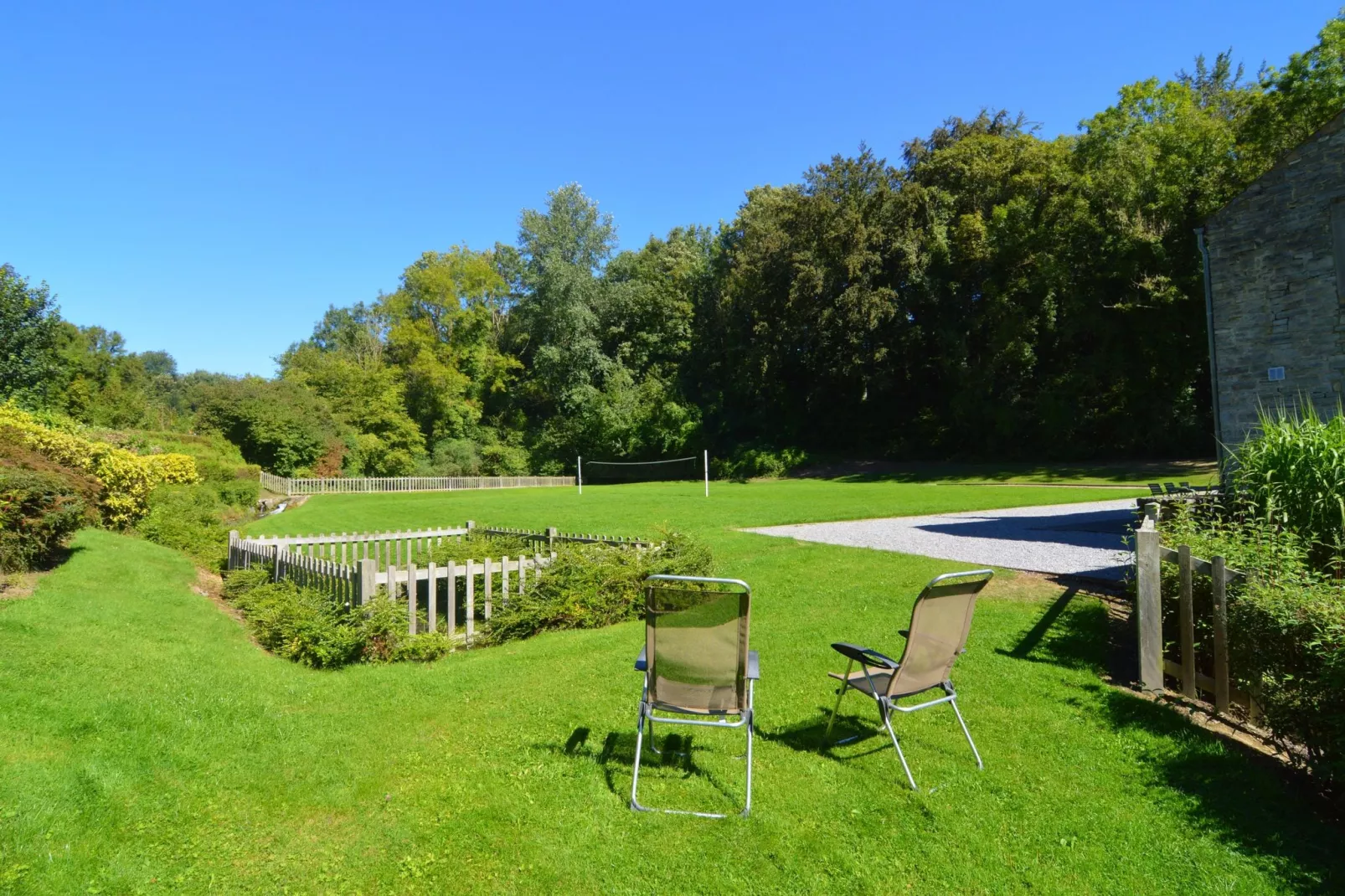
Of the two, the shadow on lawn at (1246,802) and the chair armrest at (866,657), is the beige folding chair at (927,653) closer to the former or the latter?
the chair armrest at (866,657)

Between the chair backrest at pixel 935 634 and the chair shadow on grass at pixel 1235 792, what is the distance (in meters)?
1.18

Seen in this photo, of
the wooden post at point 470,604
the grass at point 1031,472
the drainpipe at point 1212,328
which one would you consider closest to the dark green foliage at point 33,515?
the wooden post at point 470,604

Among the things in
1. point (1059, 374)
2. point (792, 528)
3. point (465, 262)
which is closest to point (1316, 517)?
point (792, 528)

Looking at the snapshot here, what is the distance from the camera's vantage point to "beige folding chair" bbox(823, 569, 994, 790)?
12.6 feet

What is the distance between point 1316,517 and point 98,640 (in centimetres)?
957

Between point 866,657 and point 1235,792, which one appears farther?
point 866,657

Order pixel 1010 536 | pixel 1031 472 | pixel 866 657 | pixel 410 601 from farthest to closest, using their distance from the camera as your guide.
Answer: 1. pixel 1031 472
2. pixel 1010 536
3. pixel 410 601
4. pixel 866 657

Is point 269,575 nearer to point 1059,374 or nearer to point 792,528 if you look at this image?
point 792,528

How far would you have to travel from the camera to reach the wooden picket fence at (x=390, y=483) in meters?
35.1

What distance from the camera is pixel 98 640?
5.46 m

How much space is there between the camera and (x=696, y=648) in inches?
149

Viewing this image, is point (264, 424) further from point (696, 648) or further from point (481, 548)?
point (696, 648)

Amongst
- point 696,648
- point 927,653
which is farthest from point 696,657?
point 927,653

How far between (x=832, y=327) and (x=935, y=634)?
37.1 meters
